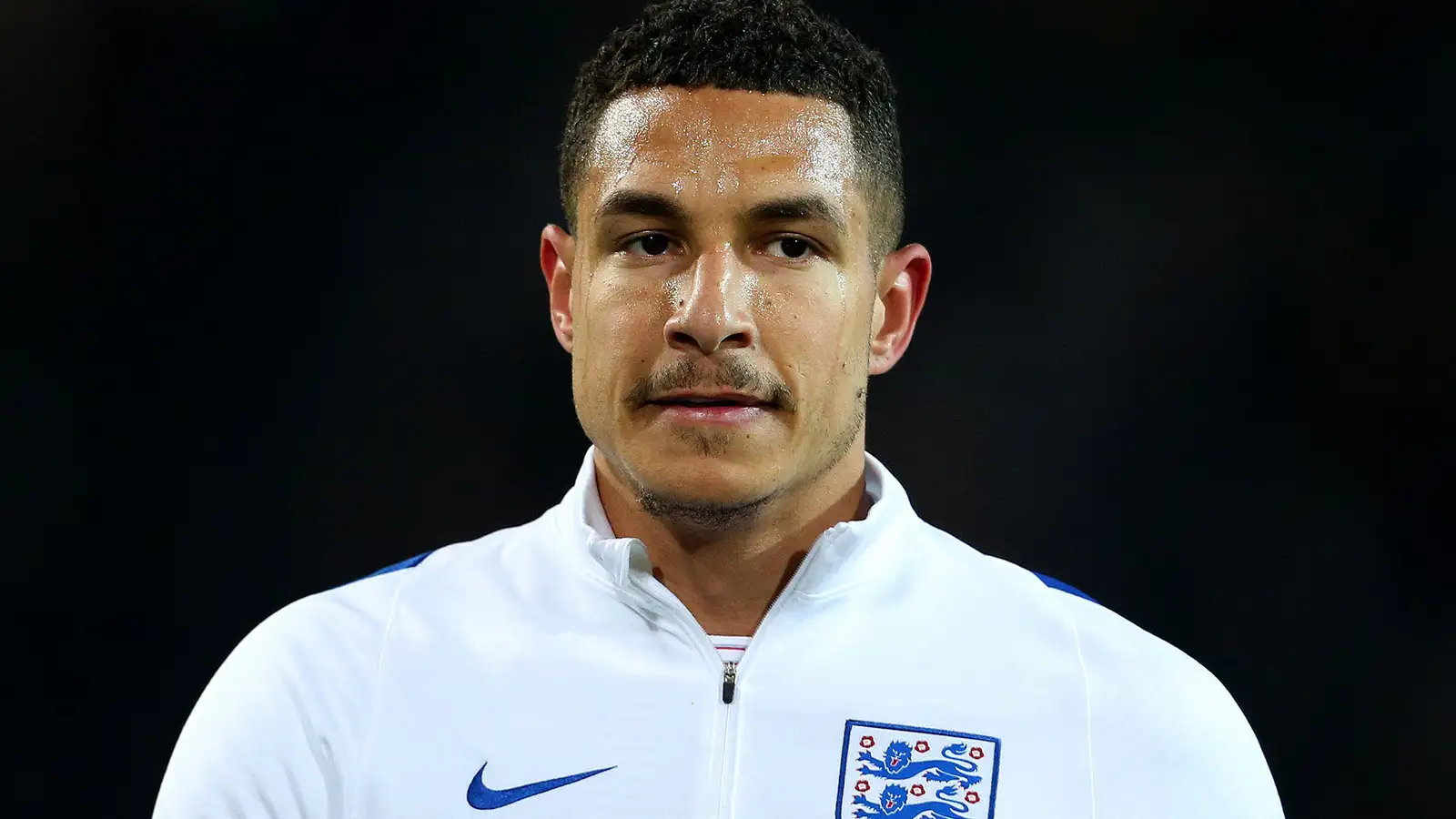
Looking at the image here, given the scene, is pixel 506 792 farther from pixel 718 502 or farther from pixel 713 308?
pixel 713 308

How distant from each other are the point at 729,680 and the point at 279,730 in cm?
52

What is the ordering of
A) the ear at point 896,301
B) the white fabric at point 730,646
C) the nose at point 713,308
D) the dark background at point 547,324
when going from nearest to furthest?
1. the nose at point 713,308
2. the white fabric at point 730,646
3. the ear at point 896,301
4. the dark background at point 547,324

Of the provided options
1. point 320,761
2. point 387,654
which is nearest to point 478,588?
point 387,654

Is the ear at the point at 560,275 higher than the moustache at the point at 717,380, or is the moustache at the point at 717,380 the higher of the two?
the ear at the point at 560,275

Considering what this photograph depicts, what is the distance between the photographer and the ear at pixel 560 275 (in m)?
2.02

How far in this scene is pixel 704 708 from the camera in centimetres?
178

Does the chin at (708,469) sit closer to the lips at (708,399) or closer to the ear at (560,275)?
the lips at (708,399)

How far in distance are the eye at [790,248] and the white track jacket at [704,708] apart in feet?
1.07

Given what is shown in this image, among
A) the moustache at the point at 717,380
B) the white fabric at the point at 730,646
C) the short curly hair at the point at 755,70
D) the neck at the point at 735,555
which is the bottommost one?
the white fabric at the point at 730,646

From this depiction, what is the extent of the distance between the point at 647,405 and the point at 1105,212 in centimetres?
124

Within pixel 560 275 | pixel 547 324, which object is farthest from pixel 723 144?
pixel 547 324

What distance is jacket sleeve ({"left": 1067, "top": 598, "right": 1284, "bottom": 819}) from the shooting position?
1819mm

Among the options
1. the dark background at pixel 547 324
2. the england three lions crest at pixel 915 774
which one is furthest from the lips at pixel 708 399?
the dark background at pixel 547 324

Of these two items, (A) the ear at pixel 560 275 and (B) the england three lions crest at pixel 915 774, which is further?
(A) the ear at pixel 560 275
